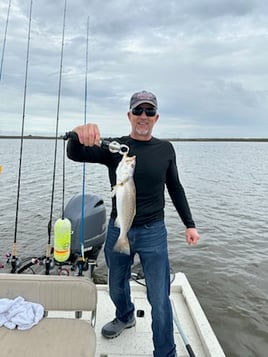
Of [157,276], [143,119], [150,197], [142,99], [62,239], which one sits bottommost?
[157,276]

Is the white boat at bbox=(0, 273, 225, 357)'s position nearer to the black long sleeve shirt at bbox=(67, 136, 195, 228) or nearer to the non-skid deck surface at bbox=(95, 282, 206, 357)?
the non-skid deck surface at bbox=(95, 282, 206, 357)

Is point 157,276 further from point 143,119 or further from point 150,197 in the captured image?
point 143,119

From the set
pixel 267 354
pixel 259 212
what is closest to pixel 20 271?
pixel 267 354

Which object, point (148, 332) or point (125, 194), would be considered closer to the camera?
point (125, 194)

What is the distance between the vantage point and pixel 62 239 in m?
3.92

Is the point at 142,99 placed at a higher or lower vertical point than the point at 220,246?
higher

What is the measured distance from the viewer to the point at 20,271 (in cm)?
393

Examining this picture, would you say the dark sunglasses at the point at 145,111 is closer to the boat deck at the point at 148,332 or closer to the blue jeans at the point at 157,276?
the blue jeans at the point at 157,276

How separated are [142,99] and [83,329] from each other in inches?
69.2

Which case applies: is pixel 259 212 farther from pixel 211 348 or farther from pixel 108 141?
pixel 108 141

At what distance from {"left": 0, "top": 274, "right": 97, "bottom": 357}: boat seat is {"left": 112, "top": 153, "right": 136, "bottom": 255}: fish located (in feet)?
1.68

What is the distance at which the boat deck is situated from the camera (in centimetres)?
295

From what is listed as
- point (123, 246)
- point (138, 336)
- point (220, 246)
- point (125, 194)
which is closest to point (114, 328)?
point (138, 336)

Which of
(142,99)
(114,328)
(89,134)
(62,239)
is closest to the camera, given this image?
(89,134)
